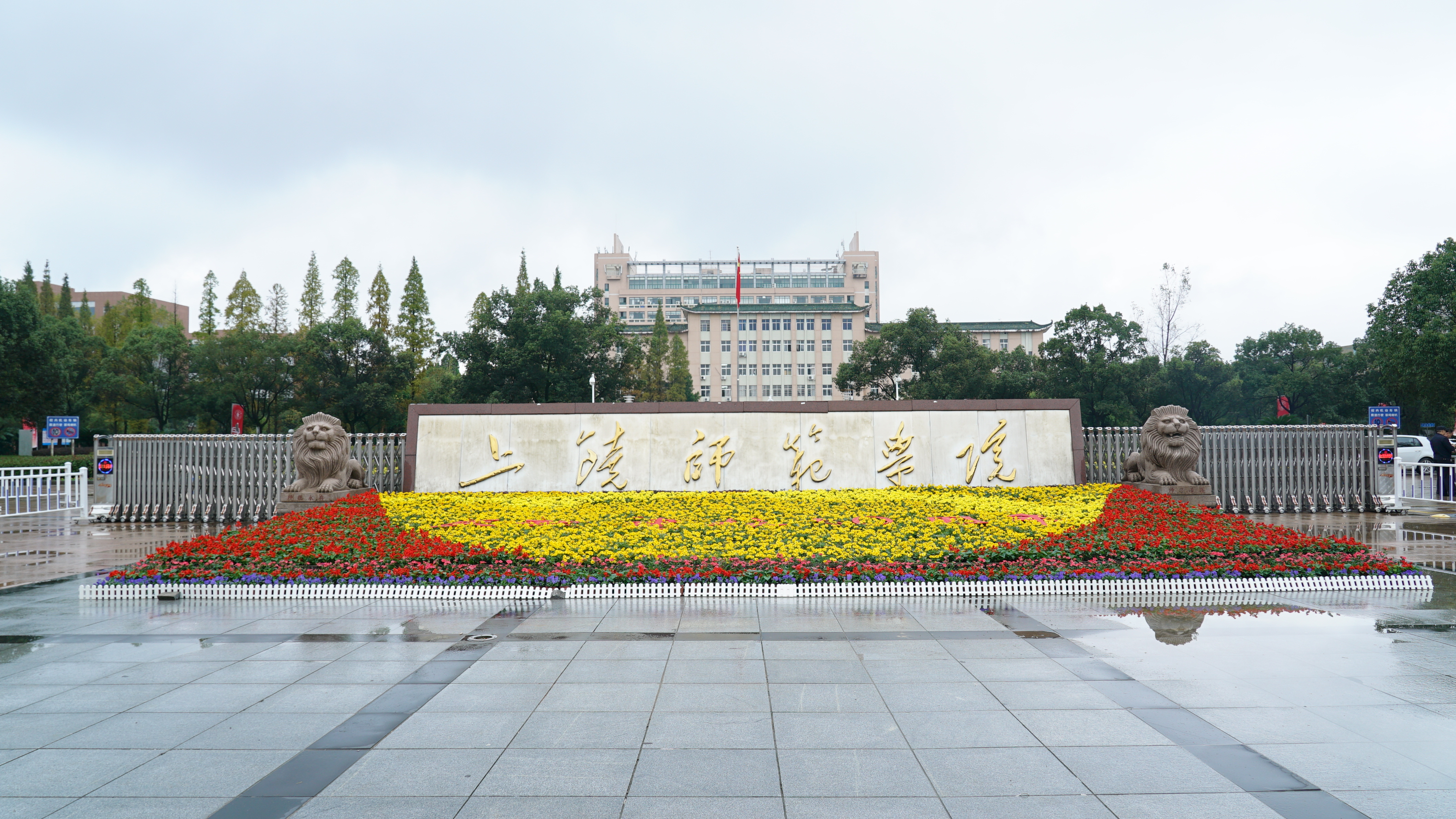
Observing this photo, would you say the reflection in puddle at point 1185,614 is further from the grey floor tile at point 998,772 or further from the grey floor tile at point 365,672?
the grey floor tile at point 365,672

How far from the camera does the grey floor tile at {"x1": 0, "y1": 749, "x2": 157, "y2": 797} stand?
11.8ft

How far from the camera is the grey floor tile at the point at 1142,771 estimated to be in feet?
11.6

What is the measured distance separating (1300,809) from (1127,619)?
3561mm

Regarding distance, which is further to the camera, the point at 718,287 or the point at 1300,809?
the point at 718,287

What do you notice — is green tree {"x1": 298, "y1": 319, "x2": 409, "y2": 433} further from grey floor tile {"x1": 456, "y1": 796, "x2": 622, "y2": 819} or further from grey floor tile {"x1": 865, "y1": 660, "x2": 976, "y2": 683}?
grey floor tile {"x1": 456, "y1": 796, "x2": 622, "y2": 819}

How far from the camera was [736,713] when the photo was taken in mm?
4516

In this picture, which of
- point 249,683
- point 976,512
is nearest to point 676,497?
point 976,512

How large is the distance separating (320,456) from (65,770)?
9.17m

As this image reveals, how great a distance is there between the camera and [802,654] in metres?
5.74

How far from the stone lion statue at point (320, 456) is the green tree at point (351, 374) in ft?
78.5

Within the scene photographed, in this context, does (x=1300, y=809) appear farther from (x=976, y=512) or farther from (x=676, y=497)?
(x=676, y=497)

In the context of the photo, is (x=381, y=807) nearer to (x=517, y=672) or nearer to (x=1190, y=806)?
(x=517, y=672)

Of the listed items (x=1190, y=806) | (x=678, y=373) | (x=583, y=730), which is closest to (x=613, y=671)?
(x=583, y=730)

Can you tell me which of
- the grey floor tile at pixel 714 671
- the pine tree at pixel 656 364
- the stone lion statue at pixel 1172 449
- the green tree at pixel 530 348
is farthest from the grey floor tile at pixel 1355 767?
the pine tree at pixel 656 364
